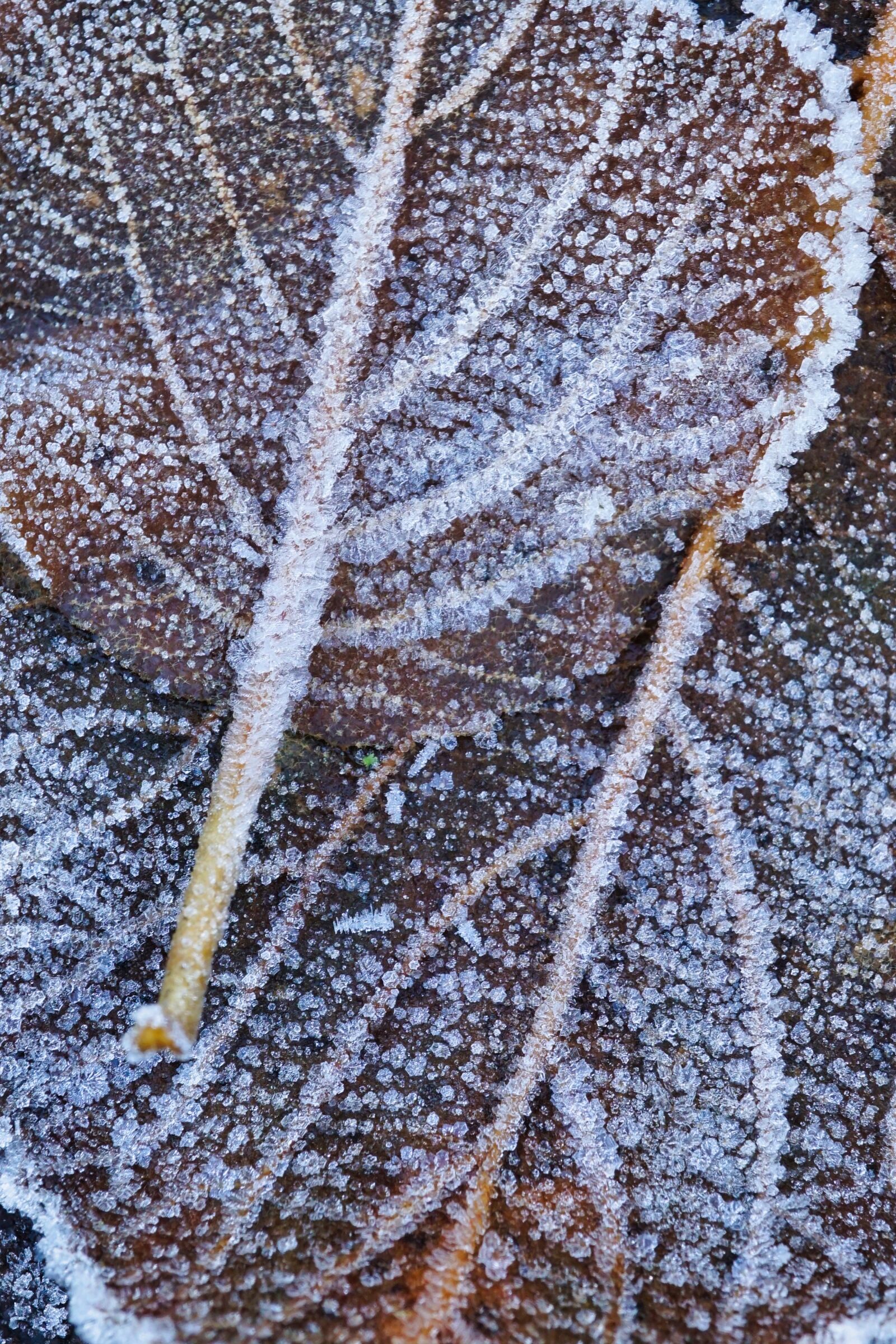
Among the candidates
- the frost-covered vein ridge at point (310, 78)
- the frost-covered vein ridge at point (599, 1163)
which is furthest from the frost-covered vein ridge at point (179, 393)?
the frost-covered vein ridge at point (599, 1163)

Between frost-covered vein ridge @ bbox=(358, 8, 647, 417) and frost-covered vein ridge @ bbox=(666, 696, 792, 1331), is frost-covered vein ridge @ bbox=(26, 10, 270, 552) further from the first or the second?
frost-covered vein ridge @ bbox=(666, 696, 792, 1331)

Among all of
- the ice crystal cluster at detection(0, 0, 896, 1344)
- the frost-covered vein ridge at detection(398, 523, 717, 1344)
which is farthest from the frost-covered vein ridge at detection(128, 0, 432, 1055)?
the frost-covered vein ridge at detection(398, 523, 717, 1344)

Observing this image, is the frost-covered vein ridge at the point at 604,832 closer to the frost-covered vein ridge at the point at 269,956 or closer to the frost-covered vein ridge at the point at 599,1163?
the frost-covered vein ridge at the point at 599,1163

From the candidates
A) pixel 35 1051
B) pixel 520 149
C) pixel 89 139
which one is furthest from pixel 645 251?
pixel 35 1051

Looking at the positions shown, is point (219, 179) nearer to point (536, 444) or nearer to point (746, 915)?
point (536, 444)

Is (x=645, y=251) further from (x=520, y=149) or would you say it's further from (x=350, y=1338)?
(x=350, y=1338)

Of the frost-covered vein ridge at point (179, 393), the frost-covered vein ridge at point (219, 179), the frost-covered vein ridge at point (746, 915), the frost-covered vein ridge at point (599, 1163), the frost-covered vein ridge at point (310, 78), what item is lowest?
the frost-covered vein ridge at point (599, 1163)

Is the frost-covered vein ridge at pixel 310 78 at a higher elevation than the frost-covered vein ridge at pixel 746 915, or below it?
higher

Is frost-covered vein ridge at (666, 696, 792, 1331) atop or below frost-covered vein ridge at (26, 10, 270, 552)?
below
